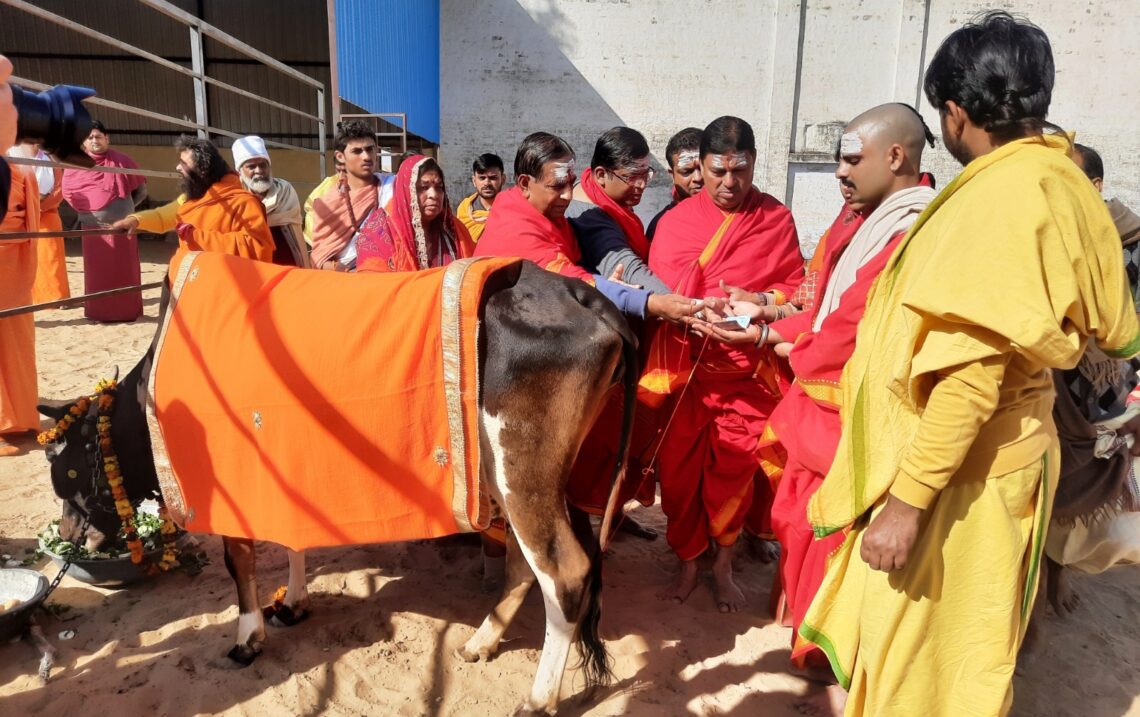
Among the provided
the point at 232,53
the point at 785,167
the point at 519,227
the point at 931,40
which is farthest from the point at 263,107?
the point at 519,227

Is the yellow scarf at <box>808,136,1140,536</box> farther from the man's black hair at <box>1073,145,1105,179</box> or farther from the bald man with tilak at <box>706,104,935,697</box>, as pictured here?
the man's black hair at <box>1073,145,1105,179</box>

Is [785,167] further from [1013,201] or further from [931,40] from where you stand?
[1013,201]

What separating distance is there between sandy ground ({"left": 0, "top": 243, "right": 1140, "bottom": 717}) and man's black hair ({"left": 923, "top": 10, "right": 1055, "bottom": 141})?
211cm

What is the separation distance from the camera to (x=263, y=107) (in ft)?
45.3

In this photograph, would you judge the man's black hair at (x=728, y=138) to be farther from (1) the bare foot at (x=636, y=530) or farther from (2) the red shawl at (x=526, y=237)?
(1) the bare foot at (x=636, y=530)

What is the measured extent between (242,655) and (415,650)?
0.65 meters

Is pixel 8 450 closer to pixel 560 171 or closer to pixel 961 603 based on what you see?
pixel 560 171

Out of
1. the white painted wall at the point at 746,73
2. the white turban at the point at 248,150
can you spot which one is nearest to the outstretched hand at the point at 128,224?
the white turban at the point at 248,150

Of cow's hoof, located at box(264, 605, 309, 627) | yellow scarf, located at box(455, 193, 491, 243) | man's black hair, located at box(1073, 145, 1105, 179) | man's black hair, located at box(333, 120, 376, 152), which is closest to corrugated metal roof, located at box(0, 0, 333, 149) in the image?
yellow scarf, located at box(455, 193, 491, 243)

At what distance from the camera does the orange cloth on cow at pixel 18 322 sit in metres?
4.45

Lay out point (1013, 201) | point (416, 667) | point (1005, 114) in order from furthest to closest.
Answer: point (416, 667)
point (1005, 114)
point (1013, 201)

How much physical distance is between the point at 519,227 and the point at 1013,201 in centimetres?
192

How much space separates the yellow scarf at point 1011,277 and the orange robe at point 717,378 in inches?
56.1

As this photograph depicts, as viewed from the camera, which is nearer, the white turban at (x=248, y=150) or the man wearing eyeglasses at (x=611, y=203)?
the man wearing eyeglasses at (x=611, y=203)
